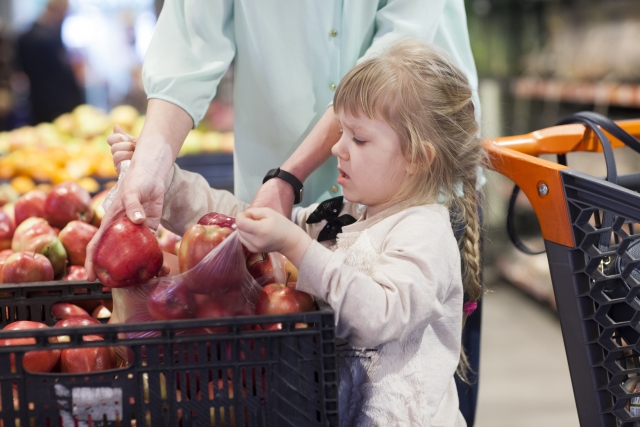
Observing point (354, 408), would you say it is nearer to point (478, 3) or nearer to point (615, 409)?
point (615, 409)

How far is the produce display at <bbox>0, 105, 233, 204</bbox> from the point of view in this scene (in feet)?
9.78

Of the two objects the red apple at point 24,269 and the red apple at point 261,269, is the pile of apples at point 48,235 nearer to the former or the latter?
the red apple at point 24,269

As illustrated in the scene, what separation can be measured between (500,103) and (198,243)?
4.26 metres

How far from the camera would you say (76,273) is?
5.14ft

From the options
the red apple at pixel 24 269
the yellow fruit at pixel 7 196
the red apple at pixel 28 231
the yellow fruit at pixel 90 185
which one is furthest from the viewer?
the yellow fruit at pixel 90 185

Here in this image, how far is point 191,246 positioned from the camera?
3.58 ft

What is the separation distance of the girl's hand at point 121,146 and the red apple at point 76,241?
0.25 metres

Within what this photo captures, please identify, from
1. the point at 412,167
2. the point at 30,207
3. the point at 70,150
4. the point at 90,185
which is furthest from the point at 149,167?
the point at 70,150

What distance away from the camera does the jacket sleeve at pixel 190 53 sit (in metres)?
1.50

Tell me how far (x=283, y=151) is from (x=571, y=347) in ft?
2.65

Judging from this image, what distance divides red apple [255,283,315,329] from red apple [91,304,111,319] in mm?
443

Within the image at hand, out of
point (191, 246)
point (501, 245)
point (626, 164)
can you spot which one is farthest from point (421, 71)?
point (501, 245)

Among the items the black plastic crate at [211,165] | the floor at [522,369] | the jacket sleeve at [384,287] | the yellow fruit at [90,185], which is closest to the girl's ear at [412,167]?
the jacket sleeve at [384,287]

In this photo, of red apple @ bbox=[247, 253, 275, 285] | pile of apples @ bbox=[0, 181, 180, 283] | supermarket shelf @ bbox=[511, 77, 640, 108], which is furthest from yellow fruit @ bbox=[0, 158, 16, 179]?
supermarket shelf @ bbox=[511, 77, 640, 108]
